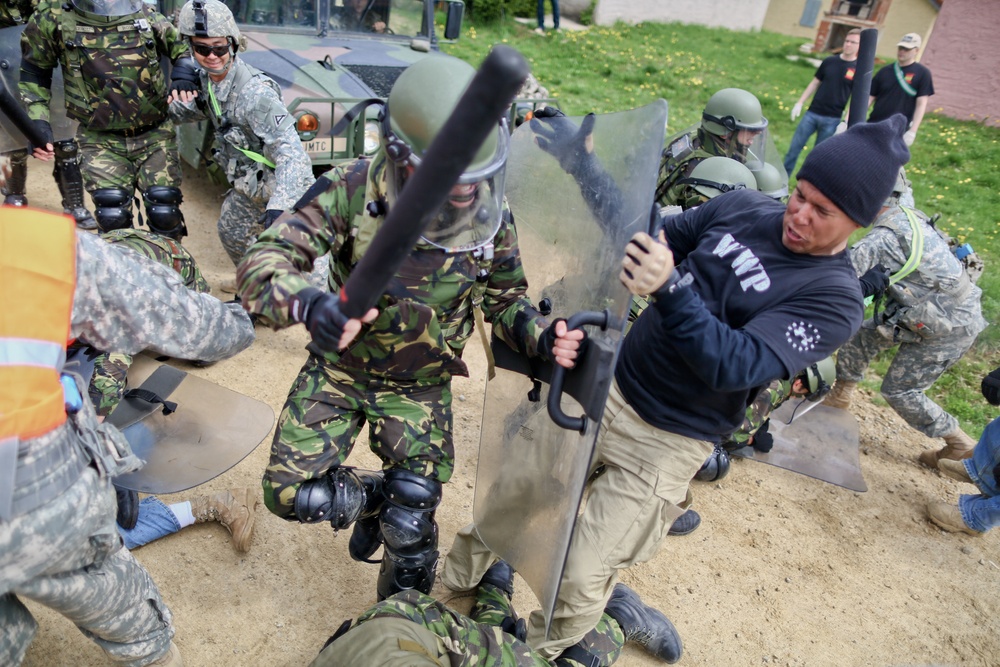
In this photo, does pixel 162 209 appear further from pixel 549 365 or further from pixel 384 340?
pixel 549 365

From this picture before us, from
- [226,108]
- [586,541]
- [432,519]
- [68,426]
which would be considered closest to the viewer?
[68,426]

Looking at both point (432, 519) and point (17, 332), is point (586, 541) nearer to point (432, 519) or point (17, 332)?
point (432, 519)

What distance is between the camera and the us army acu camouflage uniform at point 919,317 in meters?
4.15

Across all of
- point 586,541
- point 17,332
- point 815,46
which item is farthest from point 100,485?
point 815,46

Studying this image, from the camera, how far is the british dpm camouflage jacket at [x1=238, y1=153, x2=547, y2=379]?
7.53 ft

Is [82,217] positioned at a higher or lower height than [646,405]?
lower

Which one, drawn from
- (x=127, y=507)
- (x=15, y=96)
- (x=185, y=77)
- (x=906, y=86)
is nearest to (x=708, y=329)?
(x=127, y=507)

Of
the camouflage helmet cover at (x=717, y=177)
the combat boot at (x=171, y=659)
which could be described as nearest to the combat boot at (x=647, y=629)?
the combat boot at (x=171, y=659)

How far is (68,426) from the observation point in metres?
1.84

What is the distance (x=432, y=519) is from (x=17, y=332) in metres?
1.55

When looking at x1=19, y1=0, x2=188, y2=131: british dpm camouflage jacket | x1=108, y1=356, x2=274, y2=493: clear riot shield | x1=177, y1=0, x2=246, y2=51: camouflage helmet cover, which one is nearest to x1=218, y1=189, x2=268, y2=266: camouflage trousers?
x1=19, y1=0, x2=188, y2=131: british dpm camouflage jacket

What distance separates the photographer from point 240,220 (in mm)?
4734

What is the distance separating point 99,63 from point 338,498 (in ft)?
11.5

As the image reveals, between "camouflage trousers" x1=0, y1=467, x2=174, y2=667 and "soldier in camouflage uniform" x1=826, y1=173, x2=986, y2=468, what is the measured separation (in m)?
3.76
